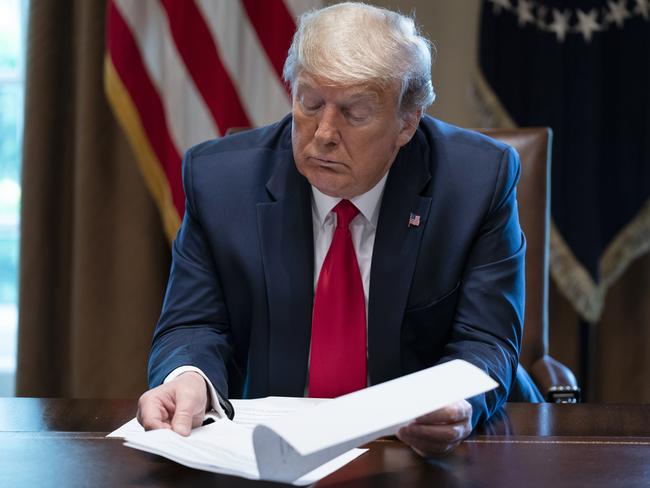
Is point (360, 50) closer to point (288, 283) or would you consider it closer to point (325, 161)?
point (325, 161)

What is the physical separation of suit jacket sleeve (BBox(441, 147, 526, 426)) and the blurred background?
141 cm

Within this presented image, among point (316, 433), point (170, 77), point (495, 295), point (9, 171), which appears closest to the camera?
point (316, 433)

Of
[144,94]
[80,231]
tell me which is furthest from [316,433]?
[80,231]

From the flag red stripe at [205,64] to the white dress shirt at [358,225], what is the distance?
1517 mm

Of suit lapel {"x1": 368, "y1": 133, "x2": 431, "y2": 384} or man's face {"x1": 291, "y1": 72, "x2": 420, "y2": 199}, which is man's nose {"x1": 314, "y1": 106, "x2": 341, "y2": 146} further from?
suit lapel {"x1": 368, "y1": 133, "x2": 431, "y2": 384}

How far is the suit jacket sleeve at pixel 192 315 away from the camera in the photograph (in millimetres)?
1817

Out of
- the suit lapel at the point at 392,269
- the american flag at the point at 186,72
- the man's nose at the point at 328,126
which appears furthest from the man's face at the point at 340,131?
the american flag at the point at 186,72

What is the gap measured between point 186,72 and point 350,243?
5.54 ft

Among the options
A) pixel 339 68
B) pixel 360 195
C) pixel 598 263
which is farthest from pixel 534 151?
pixel 598 263

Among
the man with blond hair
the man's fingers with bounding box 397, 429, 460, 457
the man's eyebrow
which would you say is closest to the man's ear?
the man with blond hair

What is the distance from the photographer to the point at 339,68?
177 cm

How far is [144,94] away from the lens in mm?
3490

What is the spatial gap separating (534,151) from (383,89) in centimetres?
76

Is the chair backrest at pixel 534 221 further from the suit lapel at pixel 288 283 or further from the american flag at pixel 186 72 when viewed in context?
the american flag at pixel 186 72
